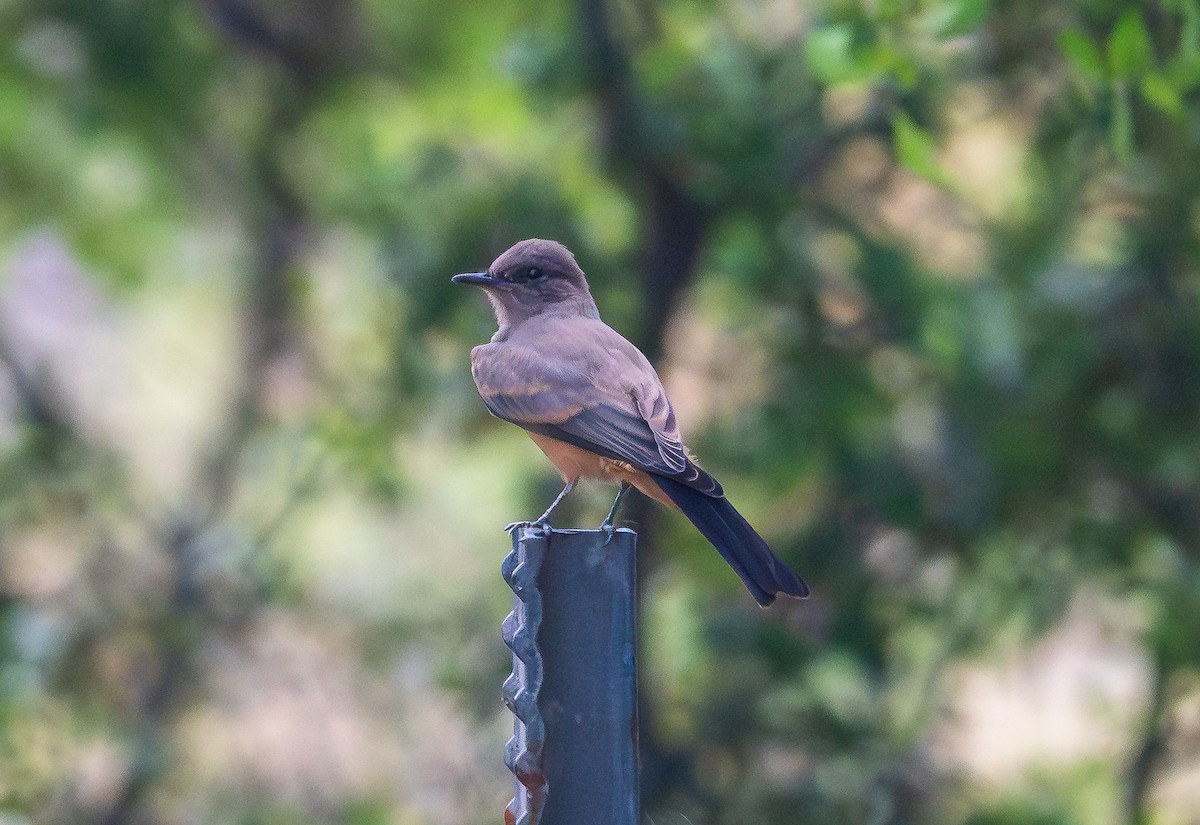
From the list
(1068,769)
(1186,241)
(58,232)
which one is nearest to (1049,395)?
(1186,241)

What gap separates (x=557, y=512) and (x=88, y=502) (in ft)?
9.49

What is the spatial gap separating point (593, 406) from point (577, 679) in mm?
916

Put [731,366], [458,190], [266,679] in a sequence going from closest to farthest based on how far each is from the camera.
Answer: [458,190] < [731,366] < [266,679]

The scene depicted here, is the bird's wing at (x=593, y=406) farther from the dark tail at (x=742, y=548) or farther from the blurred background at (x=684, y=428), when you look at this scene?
the blurred background at (x=684, y=428)

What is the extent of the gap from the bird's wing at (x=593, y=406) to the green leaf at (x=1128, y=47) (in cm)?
139

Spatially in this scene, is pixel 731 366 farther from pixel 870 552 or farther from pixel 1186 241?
pixel 1186 241

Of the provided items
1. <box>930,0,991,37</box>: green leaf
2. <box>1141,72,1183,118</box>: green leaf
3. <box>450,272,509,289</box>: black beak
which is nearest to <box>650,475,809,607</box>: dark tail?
<box>450,272,509,289</box>: black beak

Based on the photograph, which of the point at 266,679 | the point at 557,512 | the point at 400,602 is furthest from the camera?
the point at 266,679

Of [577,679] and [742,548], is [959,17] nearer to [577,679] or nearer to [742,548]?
[742,548]

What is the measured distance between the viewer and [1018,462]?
19.2 ft

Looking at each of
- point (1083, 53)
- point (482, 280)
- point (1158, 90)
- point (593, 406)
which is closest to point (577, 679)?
point (593, 406)

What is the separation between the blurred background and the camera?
17.8ft

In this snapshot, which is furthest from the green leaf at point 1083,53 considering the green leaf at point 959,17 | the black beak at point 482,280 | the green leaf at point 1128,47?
the black beak at point 482,280

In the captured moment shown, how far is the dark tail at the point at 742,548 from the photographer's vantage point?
2.27m
